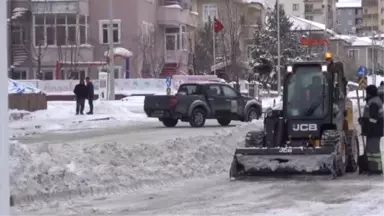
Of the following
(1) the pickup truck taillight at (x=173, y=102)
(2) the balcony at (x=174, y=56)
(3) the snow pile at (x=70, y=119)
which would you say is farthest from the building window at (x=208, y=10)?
(1) the pickup truck taillight at (x=173, y=102)

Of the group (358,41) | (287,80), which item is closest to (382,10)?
(358,41)

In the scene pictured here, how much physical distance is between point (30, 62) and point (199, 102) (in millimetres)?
35618

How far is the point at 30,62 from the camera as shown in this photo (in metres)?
64.4

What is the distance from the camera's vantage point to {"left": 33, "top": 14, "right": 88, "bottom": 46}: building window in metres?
64.4

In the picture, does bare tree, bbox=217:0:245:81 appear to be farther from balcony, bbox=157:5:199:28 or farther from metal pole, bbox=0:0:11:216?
metal pole, bbox=0:0:11:216

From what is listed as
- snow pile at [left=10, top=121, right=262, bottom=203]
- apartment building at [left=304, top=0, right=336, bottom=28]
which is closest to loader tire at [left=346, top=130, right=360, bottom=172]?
snow pile at [left=10, top=121, right=262, bottom=203]

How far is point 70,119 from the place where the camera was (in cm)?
3600

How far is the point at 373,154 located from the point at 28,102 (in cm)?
2566

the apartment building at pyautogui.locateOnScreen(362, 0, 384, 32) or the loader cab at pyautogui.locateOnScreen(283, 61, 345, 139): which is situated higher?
the apartment building at pyautogui.locateOnScreen(362, 0, 384, 32)

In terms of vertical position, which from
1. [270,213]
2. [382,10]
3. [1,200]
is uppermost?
[382,10]

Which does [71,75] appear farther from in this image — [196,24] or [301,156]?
[301,156]

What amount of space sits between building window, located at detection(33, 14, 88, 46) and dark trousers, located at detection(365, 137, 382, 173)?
166 feet

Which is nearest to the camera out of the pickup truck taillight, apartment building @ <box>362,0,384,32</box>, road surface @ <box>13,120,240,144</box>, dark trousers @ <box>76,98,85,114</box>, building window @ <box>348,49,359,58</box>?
road surface @ <box>13,120,240,144</box>

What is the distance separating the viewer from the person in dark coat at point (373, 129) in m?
15.2
